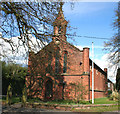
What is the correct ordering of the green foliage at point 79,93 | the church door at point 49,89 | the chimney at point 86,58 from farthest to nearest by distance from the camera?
the church door at point 49,89 → the chimney at point 86,58 → the green foliage at point 79,93

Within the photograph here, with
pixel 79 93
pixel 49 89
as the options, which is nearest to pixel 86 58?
pixel 79 93

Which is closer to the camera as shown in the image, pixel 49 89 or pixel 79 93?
pixel 79 93

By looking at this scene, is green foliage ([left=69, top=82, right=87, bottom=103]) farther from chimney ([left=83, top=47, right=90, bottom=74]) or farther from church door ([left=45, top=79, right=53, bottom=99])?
church door ([left=45, top=79, right=53, bottom=99])

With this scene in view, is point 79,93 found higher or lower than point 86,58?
lower

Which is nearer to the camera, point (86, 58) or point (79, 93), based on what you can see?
point (79, 93)

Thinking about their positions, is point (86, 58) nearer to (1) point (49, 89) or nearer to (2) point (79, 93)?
(2) point (79, 93)

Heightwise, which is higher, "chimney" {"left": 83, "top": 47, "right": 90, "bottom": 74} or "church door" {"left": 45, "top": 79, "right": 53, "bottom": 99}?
"chimney" {"left": 83, "top": 47, "right": 90, "bottom": 74}

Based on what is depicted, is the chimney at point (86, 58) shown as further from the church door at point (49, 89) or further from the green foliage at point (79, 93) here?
the church door at point (49, 89)

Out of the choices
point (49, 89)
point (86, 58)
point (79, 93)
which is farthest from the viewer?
point (49, 89)

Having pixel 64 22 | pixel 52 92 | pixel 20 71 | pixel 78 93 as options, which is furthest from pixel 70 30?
pixel 20 71

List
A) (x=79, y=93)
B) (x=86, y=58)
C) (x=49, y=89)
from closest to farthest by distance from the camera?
(x=79, y=93) → (x=86, y=58) → (x=49, y=89)

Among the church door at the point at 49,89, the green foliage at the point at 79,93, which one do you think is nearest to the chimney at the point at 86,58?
the green foliage at the point at 79,93

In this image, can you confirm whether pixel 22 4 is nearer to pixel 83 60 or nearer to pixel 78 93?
pixel 78 93

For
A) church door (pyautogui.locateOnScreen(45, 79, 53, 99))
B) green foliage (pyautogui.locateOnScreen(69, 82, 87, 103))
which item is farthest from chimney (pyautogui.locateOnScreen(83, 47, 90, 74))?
church door (pyautogui.locateOnScreen(45, 79, 53, 99))
